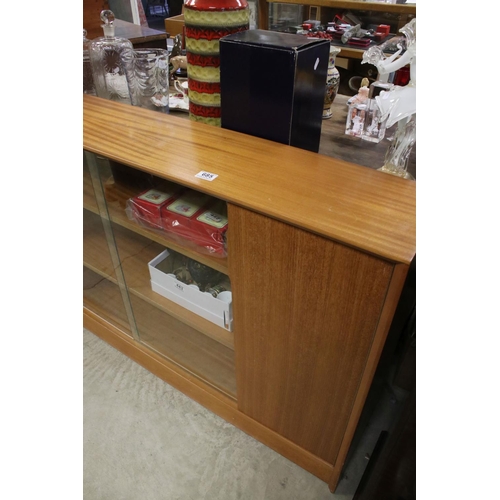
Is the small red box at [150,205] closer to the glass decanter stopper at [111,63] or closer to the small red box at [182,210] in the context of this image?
the small red box at [182,210]

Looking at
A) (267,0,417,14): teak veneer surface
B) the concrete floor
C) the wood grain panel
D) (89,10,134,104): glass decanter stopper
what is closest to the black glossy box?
the wood grain panel

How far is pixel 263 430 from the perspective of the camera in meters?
1.19

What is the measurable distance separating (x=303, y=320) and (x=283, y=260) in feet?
0.48

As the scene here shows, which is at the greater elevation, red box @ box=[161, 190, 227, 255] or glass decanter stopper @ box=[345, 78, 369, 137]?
glass decanter stopper @ box=[345, 78, 369, 137]

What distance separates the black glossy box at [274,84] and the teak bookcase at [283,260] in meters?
0.04

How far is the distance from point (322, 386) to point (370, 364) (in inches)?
6.7

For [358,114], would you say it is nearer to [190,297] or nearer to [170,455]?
[190,297]

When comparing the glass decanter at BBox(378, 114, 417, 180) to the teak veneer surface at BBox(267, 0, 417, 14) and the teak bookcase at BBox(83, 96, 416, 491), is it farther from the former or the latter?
the teak veneer surface at BBox(267, 0, 417, 14)

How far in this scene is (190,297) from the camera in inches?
48.6

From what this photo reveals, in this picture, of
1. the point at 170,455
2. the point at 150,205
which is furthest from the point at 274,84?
the point at 170,455

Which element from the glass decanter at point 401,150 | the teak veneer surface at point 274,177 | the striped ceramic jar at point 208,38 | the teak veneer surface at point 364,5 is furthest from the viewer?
the teak veneer surface at point 364,5

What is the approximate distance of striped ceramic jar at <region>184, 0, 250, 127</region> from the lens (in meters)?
0.90

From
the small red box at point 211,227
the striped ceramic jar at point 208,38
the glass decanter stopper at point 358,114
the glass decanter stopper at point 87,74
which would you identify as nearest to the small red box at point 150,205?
the small red box at point 211,227

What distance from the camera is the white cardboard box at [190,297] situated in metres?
1.16
